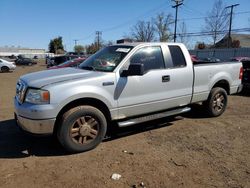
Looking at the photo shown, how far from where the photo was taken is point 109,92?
4641 mm

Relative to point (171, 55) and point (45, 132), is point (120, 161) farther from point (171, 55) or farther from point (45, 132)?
point (171, 55)

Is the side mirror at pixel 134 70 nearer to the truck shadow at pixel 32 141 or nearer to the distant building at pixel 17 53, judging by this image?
the truck shadow at pixel 32 141

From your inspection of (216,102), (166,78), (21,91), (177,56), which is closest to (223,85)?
(216,102)

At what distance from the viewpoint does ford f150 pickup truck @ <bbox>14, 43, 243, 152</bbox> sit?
13.6 feet

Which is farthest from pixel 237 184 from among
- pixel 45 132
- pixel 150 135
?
pixel 45 132

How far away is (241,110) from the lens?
25.5 ft

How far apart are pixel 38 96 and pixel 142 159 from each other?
1966mm

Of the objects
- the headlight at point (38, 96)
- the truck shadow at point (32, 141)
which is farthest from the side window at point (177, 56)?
the headlight at point (38, 96)

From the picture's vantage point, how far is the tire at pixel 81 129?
4258 mm

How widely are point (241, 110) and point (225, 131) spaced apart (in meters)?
2.46

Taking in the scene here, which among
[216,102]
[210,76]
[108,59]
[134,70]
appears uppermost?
[108,59]

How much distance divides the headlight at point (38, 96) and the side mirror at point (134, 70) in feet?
4.71

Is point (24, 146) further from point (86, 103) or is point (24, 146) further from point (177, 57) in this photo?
point (177, 57)

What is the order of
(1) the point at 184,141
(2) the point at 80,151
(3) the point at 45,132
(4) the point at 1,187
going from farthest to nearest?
(1) the point at 184,141
(2) the point at 80,151
(3) the point at 45,132
(4) the point at 1,187
